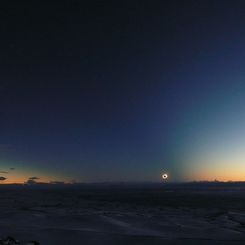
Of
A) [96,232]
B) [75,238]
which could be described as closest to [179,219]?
[96,232]

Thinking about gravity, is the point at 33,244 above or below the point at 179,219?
below

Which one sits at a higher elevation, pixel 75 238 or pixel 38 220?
Result: pixel 38 220

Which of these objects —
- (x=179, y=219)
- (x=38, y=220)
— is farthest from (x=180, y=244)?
(x=38, y=220)

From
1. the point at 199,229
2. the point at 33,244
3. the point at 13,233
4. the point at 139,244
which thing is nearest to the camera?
the point at 33,244

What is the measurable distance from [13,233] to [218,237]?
1486 centimetres

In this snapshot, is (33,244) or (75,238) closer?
(33,244)

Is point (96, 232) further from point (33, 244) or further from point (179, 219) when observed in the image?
point (179, 219)

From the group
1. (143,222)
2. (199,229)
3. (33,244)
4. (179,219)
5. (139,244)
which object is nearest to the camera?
(33,244)

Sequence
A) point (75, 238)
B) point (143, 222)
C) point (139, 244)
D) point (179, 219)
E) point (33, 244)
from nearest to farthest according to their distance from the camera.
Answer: point (33, 244)
point (139, 244)
point (75, 238)
point (143, 222)
point (179, 219)

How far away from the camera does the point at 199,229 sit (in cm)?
3550

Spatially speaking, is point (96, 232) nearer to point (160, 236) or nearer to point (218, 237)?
point (160, 236)

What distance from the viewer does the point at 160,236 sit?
105 feet

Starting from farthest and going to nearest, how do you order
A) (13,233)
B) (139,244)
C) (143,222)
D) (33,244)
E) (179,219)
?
(179,219) → (143,222) → (13,233) → (139,244) → (33,244)

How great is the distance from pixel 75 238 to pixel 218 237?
9945 millimetres
